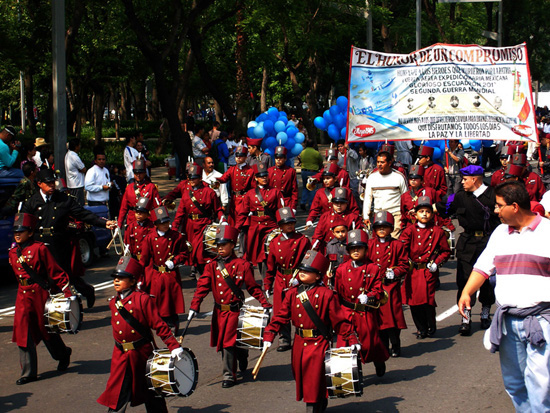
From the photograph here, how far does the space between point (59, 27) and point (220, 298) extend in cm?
908

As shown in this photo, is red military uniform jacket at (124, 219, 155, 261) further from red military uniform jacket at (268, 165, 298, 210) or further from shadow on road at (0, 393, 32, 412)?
red military uniform jacket at (268, 165, 298, 210)

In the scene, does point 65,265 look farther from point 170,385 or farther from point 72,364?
point 170,385

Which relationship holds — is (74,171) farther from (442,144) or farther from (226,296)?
(442,144)

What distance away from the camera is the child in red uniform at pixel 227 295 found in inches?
338

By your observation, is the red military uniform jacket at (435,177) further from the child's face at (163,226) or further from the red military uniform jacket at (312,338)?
the red military uniform jacket at (312,338)

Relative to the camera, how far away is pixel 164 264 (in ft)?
35.2

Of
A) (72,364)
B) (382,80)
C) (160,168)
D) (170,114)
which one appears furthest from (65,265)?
(160,168)

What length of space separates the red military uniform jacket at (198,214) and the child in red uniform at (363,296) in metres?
4.80

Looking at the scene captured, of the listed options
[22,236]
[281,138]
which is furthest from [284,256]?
[281,138]

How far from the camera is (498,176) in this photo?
14.1 m

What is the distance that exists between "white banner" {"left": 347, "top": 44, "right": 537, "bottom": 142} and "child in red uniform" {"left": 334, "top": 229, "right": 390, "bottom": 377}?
6.55 m

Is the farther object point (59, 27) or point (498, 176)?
point (59, 27)

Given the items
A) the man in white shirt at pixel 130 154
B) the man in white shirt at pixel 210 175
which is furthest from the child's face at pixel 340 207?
the man in white shirt at pixel 130 154

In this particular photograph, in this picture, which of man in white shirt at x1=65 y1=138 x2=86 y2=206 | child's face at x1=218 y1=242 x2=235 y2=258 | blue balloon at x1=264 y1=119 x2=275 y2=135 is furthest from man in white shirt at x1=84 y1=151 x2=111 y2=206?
child's face at x1=218 y1=242 x2=235 y2=258
